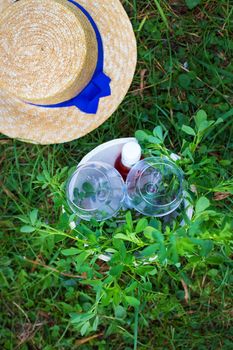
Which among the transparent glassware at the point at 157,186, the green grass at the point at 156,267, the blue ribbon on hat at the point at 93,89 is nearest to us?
the transparent glassware at the point at 157,186

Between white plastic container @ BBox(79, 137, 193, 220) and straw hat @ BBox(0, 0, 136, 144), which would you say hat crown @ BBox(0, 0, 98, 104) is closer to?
straw hat @ BBox(0, 0, 136, 144)

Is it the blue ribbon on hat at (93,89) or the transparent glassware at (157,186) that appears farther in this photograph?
the blue ribbon on hat at (93,89)

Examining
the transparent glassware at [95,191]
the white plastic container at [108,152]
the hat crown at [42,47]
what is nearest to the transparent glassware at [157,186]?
the transparent glassware at [95,191]

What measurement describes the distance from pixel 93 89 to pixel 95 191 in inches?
10.3

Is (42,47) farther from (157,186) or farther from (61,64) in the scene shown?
(157,186)

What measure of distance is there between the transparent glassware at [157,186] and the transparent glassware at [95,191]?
0.05 metres

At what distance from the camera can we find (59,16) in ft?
3.81

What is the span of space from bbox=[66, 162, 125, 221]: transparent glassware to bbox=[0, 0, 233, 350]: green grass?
0.98ft

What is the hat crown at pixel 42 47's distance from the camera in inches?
45.7

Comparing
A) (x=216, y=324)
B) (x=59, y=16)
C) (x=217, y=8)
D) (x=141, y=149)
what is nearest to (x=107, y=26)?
(x=59, y=16)

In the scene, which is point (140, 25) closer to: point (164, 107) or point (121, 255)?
point (164, 107)

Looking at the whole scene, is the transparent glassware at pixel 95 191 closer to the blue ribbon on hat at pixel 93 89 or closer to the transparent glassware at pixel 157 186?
the transparent glassware at pixel 157 186

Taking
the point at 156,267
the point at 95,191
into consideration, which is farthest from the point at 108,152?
the point at 156,267

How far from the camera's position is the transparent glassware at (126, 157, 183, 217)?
1.13 meters
